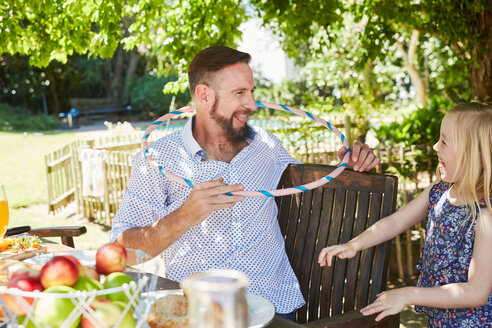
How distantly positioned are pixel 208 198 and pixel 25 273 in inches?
35.2

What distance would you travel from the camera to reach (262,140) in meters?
2.81

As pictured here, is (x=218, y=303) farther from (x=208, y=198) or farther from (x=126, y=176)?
(x=126, y=176)

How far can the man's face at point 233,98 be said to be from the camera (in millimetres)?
2656

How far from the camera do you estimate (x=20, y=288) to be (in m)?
1.22

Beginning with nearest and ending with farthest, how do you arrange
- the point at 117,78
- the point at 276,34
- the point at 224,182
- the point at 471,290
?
1. the point at 471,290
2. the point at 224,182
3. the point at 276,34
4. the point at 117,78

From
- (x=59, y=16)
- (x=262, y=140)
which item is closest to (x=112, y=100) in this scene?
(x=59, y=16)

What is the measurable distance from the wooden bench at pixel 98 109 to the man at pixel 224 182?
23.2 metres

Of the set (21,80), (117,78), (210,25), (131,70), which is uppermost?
(131,70)

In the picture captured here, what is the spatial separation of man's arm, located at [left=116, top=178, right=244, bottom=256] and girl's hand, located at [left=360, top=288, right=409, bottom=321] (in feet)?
1.98

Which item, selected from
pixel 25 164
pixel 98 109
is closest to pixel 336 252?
pixel 25 164

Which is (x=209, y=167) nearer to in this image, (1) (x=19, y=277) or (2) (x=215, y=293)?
(1) (x=19, y=277)

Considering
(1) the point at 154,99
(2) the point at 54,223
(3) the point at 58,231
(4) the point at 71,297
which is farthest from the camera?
(1) the point at 154,99

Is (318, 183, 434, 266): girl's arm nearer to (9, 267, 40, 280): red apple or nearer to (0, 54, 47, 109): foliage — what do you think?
(9, 267, 40, 280): red apple

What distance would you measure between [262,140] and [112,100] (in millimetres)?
25637
